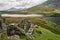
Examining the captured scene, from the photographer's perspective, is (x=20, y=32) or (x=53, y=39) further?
(x=53, y=39)

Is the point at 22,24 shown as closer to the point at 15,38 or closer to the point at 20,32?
the point at 20,32

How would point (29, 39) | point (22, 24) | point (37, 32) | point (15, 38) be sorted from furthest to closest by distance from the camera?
point (22, 24) → point (37, 32) → point (29, 39) → point (15, 38)

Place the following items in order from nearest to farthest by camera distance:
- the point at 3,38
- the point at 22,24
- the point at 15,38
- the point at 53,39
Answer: the point at 15,38
the point at 3,38
the point at 53,39
the point at 22,24

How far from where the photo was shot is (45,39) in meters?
28.2

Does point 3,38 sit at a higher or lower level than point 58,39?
higher

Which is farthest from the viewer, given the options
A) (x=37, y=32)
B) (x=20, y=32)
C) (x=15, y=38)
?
(x=37, y=32)

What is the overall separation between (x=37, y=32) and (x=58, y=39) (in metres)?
3.41

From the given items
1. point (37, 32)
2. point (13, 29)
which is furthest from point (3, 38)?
point (37, 32)

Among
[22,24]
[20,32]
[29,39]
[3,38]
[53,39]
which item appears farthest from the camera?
[22,24]

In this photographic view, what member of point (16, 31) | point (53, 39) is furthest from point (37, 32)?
point (16, 31)

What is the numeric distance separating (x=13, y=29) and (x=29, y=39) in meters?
3.64

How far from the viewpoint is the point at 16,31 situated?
27.4 m

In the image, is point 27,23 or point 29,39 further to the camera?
point 27,23

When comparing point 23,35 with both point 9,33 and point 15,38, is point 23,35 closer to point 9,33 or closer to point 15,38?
point 9,33
